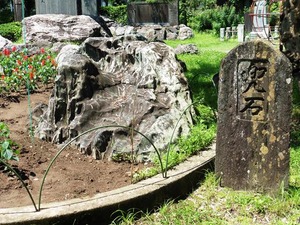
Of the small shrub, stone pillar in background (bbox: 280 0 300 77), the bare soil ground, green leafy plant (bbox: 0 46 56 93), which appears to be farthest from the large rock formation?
the bare soil ground

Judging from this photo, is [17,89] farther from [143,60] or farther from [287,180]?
[287,180]

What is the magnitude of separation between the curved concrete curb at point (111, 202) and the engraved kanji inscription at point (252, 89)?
30.8 inches

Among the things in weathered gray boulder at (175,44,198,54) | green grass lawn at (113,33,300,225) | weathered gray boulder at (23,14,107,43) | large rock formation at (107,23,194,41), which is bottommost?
green grass lawn at (113,33,300,225)

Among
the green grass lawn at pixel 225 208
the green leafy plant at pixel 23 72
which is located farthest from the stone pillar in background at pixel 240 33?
the green grass lawn at pixel 225 208

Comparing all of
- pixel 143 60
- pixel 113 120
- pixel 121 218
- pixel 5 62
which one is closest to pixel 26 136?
pixel 113 120

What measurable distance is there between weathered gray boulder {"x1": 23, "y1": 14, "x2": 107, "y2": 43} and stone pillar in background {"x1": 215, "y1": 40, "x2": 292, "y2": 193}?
10724 millimetres

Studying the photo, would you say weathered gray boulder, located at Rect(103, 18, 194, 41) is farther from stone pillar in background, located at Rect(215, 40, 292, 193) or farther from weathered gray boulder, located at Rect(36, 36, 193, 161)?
stone pillar in background, located at Rect(215, 40, 292, 193)

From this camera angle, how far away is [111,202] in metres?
3.68

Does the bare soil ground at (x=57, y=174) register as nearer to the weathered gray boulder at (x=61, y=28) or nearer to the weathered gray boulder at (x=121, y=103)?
the weathered gray boulder at (x=121, y=103)

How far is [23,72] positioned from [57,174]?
11.0 ft

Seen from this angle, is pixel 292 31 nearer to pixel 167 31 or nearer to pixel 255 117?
pixel 255 117

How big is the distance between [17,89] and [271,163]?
4.56m

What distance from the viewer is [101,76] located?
5.66 meters

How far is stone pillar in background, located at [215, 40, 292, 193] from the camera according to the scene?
3865mm
